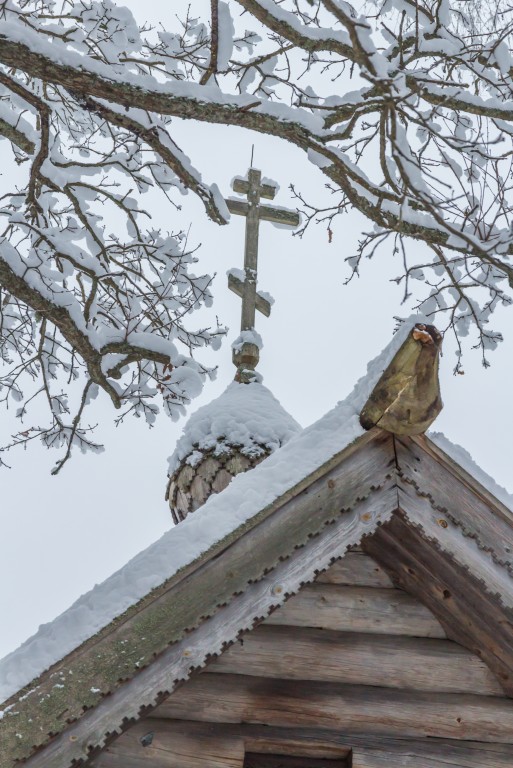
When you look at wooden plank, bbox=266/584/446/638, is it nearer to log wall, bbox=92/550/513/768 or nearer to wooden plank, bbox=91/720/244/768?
log wall, bbox=92/550/513/768

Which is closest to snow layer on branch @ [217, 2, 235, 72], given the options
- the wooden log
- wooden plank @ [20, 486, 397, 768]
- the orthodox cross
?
wooden plank @ [20, 486, 397, 768]

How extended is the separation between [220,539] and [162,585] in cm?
21

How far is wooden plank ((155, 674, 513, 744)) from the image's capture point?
265cm

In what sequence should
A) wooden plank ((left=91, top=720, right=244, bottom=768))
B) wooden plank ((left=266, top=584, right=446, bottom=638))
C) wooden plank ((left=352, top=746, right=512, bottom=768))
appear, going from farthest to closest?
1. wooden plank ((left=266, top=584, right=446, bottom=638))
2. wooden plank ((left=352, top=746, right=512, bottom=768))
3. wooden plank ((left=91, top=720, right=244, bottom=768))

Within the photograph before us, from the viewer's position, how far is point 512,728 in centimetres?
272

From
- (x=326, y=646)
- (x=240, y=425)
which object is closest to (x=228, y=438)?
(x=240, y=425)

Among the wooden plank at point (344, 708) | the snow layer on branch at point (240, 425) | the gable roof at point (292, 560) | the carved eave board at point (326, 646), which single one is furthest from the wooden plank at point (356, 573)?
the snow layer on branch at point (240, 425)

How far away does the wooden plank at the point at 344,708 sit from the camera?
265cm

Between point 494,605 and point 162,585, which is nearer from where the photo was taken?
point 162,585

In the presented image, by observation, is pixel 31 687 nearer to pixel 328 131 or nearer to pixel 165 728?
pixel 165 728

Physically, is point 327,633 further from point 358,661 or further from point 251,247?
point 251,247

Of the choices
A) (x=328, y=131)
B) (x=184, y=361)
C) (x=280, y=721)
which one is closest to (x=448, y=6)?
(x=328, y=131)

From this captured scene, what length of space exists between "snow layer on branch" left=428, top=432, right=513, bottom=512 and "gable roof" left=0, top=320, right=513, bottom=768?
24mm

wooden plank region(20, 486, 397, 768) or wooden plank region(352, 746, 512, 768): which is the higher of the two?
wooden plank region(20, 486, 397, 768)
